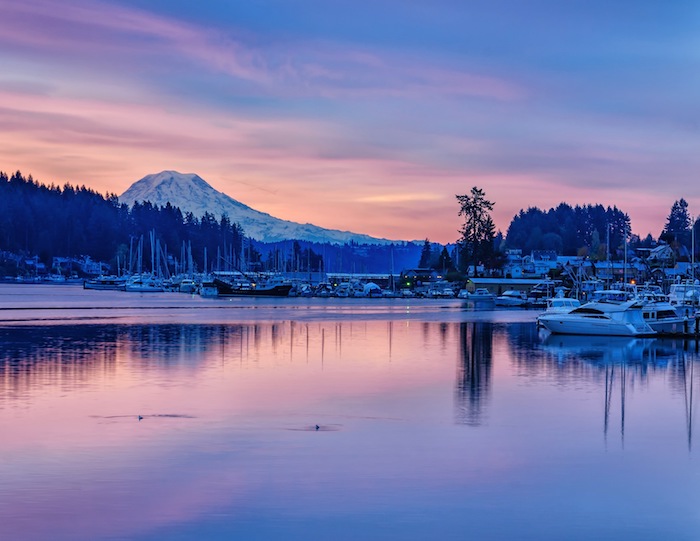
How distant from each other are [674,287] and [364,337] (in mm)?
36885

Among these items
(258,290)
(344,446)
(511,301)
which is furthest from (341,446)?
(258,290)

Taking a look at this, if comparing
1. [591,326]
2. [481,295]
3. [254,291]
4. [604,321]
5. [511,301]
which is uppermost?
[604,321]

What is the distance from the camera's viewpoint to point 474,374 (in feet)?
151

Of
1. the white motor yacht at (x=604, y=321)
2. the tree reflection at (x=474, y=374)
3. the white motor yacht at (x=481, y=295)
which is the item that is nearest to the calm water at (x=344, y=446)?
the tree reflection at (x=474, y=374)

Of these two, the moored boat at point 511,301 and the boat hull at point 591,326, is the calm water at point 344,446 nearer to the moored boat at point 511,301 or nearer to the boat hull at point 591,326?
the boat hull at point 591,326

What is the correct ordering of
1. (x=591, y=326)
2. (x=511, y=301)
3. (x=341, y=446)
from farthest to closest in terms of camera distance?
(x=511, y=301), (x=591, y=326), (x=341, y=446)

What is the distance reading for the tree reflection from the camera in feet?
111

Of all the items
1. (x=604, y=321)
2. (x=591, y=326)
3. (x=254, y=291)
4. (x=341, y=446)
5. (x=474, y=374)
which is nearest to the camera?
(x=341, y=446)

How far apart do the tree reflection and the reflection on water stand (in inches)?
9.0

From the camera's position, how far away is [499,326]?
3462 inches

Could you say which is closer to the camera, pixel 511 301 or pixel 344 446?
pixel 344 446

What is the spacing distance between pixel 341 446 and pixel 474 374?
20380 millimetres

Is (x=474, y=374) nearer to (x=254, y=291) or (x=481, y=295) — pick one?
(x=481, y=295)

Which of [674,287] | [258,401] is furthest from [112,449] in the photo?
[674,287]
